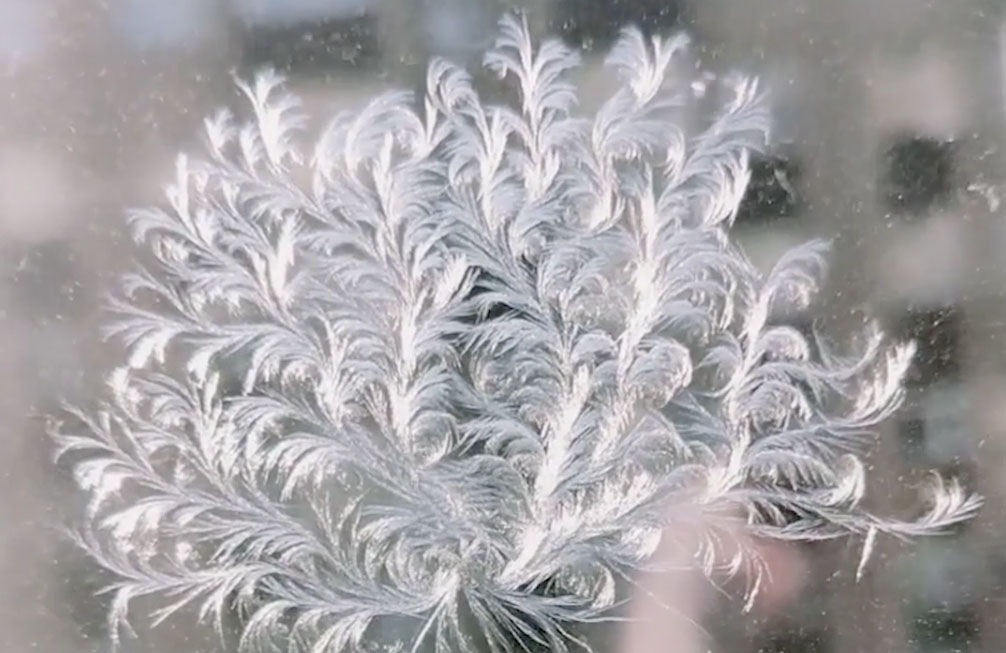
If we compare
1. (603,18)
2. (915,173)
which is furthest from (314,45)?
(915,173)

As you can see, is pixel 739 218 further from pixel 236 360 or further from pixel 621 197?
pixel 236 360

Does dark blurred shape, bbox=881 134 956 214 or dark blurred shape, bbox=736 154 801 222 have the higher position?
dark blurred shape, bbox=881 134 956 214

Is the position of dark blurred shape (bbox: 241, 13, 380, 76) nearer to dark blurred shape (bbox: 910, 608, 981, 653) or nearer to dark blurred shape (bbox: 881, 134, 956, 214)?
dark blurred shape (bbox: 881, 134, 956, 214)

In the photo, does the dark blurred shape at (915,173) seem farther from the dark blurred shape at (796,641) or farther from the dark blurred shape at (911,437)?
the dark blurred shape at (796,641)

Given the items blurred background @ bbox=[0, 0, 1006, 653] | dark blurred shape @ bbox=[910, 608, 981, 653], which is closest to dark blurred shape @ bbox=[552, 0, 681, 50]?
blurred background @ bbox=[0, 0, 1006, 653]

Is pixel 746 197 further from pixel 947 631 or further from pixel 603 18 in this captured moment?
pixel 947 631

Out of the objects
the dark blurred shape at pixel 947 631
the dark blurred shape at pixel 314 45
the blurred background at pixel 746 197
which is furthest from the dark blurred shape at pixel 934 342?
the dark blurred shape at pixel 314 45
